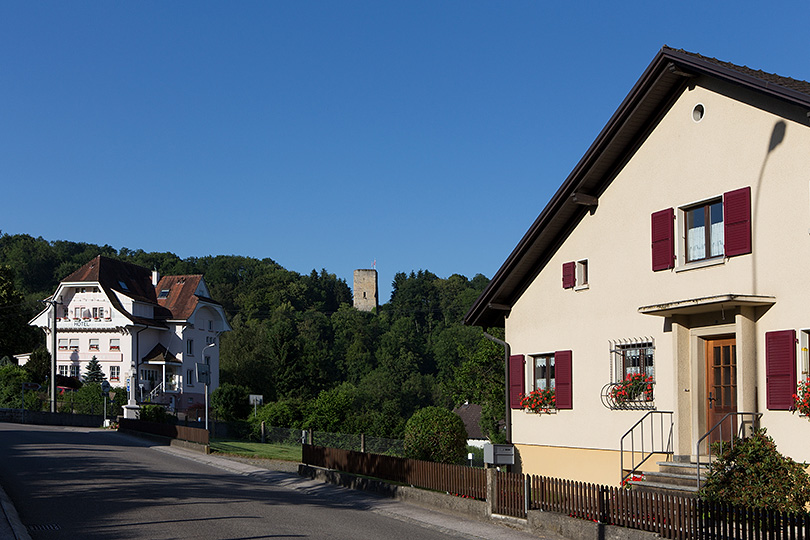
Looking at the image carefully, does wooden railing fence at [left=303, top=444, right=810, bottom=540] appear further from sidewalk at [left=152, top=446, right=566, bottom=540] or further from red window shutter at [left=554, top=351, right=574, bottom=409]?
red window shutter at [left=554, top=351, right=574, bottom=409]

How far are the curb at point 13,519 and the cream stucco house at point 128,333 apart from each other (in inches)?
2042

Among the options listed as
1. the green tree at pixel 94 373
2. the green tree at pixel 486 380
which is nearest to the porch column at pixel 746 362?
the green tree at pixel 486 380

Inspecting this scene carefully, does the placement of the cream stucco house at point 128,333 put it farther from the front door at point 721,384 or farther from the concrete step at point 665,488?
the front door at point 721,384

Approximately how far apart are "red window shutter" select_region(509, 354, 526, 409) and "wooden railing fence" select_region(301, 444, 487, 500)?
12.0 feet

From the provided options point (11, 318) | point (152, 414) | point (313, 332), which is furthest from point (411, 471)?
point (313, 332)

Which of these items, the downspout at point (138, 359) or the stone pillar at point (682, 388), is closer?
the stone pillar at point (682, 388)

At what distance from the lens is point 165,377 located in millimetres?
72938

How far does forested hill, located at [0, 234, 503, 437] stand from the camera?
73.1m

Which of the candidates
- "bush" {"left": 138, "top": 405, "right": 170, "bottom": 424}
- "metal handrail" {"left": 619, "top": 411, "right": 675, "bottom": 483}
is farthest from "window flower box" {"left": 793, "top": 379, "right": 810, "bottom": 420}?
"bush" {"left": 138, "top": 405, "right": 170, "bottom": 424}

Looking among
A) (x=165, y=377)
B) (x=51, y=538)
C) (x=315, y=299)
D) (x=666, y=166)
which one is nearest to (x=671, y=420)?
(x=666, y=166)

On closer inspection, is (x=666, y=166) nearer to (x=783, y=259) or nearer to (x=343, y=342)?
(x=783, y=259)

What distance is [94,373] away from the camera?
226 ft

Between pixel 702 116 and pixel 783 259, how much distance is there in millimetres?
3635

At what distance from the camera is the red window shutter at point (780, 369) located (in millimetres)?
15352
